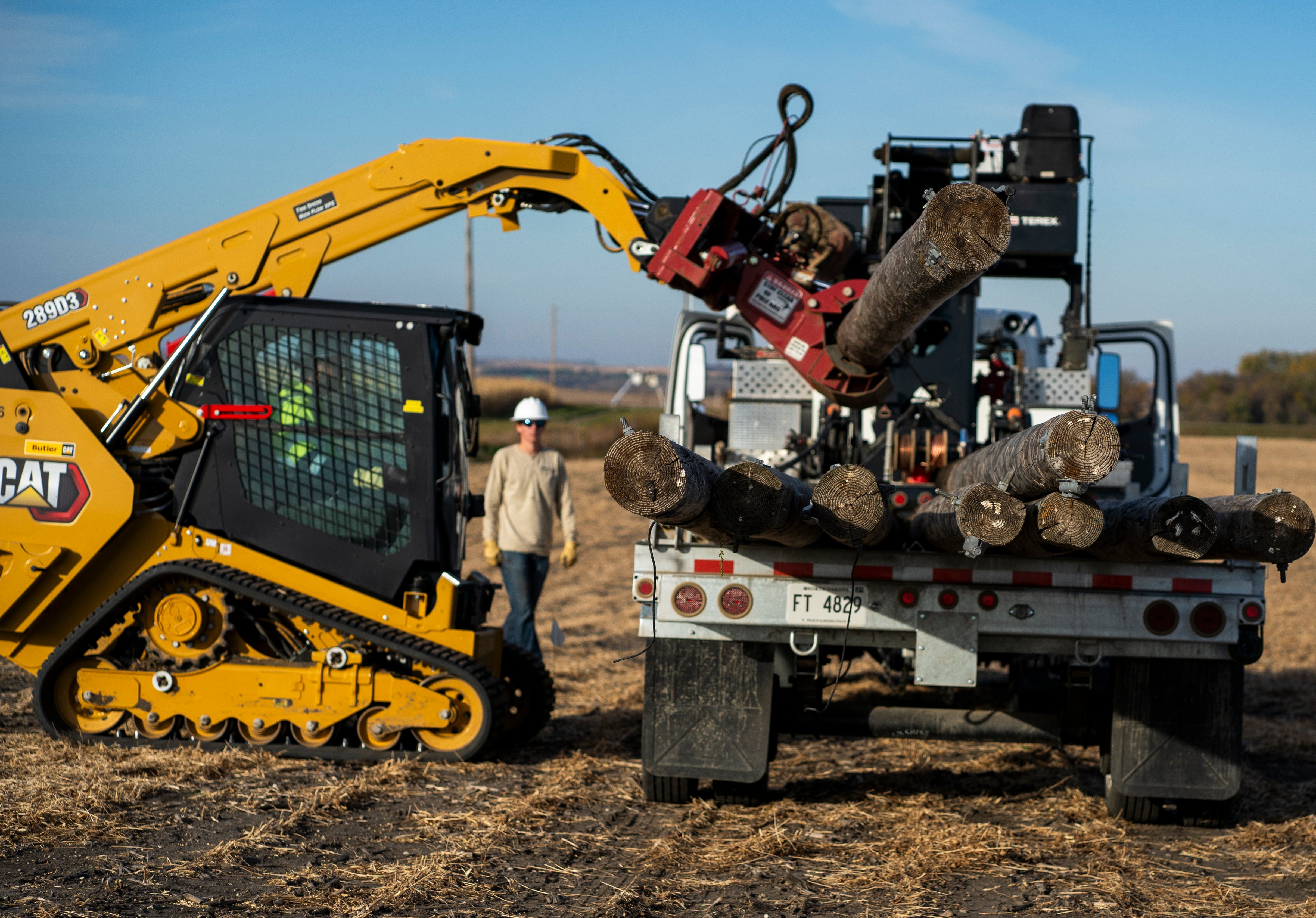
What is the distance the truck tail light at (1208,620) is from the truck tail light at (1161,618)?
6cm

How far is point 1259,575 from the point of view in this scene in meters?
4.92

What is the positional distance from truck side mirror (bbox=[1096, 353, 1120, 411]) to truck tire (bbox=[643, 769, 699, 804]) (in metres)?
3.80

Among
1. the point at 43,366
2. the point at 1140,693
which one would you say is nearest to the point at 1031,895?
the point at 1140,693

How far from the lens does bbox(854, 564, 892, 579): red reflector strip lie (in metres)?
4.96

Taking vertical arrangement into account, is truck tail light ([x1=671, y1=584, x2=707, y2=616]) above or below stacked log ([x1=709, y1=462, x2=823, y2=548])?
below

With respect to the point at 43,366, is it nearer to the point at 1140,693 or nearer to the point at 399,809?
the point at 399,809

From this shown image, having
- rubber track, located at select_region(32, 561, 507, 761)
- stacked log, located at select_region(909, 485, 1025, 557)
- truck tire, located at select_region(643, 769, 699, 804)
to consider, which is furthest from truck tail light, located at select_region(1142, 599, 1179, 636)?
rubber track, located at select_region(32, 561, 507, 761)

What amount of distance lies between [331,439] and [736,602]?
9.30 ft

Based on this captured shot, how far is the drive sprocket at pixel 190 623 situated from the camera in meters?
6.56

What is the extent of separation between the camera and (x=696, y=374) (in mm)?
8047

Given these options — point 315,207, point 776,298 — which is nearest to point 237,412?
point 315,207

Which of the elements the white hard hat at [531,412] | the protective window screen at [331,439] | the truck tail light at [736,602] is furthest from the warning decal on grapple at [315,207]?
the truck tail light at [736,602]

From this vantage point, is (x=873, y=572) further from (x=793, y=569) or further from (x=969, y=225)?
(x=969, y=225)

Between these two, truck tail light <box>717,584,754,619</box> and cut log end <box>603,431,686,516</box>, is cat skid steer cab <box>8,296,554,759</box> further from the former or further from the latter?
cut log end <box>603,431,686,516</box>
